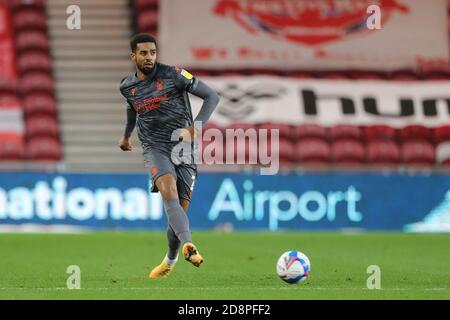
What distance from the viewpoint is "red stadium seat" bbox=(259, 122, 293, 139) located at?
18.1m

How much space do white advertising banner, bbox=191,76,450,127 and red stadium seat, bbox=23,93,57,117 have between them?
2577mm

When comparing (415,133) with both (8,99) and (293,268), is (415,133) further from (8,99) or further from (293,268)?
(293,268)

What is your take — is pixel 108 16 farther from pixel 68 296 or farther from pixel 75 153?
pixel 68 296

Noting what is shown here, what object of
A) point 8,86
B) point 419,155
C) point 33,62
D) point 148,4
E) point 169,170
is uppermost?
point 148,4

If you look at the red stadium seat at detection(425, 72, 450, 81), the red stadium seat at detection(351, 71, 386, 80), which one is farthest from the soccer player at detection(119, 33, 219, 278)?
the red stadium seat at detection(425, 72, 450, 81)

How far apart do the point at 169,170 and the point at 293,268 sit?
4.16 ft

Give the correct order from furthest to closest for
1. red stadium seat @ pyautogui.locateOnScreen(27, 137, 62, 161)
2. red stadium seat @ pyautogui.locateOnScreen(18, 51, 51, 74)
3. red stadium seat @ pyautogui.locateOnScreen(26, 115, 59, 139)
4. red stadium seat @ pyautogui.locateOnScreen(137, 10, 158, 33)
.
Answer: red stadium seat @ pyautogui.locateOnScreen(137, 10, 158, 33), red stadium seat @ pyautogui.locateOnScreen(18, 51, 51, 74), red stadium seat @ pyautogui.locateOnScreen(26, 115, 59, 139), red stadium seat @ pyautogui.locateOnScreen(27, 137, 62, 161)

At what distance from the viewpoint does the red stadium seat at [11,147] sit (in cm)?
1766

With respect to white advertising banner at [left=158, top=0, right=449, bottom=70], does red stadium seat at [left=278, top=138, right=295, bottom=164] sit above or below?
below

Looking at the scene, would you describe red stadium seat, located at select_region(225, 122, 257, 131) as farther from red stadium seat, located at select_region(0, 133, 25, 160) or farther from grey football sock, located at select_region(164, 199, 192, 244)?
grey football sock, located at select_region(164, 199, 192, 244)

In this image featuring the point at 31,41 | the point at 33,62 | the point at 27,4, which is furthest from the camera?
the point at 27,4

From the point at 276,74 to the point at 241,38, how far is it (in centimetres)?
86

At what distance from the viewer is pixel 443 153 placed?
60.2 ft

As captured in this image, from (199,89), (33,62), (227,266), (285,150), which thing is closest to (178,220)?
(199,89)
